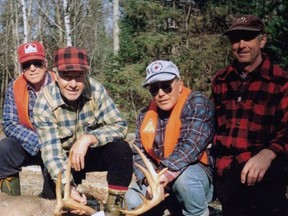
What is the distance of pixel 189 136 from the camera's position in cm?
492

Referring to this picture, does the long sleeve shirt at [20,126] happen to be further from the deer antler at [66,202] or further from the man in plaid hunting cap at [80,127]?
the deer antler at [66,202]

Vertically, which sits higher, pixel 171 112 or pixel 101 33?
pixel 101 33

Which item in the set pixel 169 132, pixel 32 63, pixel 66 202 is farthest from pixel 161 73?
pixel 32 63

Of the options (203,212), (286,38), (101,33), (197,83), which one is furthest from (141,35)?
(203,212)

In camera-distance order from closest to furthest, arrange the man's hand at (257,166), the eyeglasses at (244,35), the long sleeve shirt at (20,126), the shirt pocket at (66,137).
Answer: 1. the man's hand at (257,166)
2. the eyeglasses at (244,35)
3. the shirt pocket at (66,137)
4. the long sleeve shirt at (20,126)

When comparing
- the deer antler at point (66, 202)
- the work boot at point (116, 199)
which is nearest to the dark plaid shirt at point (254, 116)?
the work boot at point (116, 199)

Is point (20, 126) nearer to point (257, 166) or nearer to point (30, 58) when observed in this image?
point (30, 58)

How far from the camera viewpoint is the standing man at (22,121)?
224 inches

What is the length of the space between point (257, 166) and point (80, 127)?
1880mm

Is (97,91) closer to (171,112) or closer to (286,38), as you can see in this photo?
(171,112)

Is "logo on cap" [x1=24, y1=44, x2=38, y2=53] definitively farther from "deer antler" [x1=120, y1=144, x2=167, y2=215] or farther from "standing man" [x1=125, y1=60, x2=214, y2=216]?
"deer antler" [x1=120, y1=144, x2=167, y2=215]

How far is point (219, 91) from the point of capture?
16.9ft

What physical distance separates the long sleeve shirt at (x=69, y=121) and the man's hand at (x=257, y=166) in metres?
1.43

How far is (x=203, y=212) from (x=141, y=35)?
1951 centimetres
